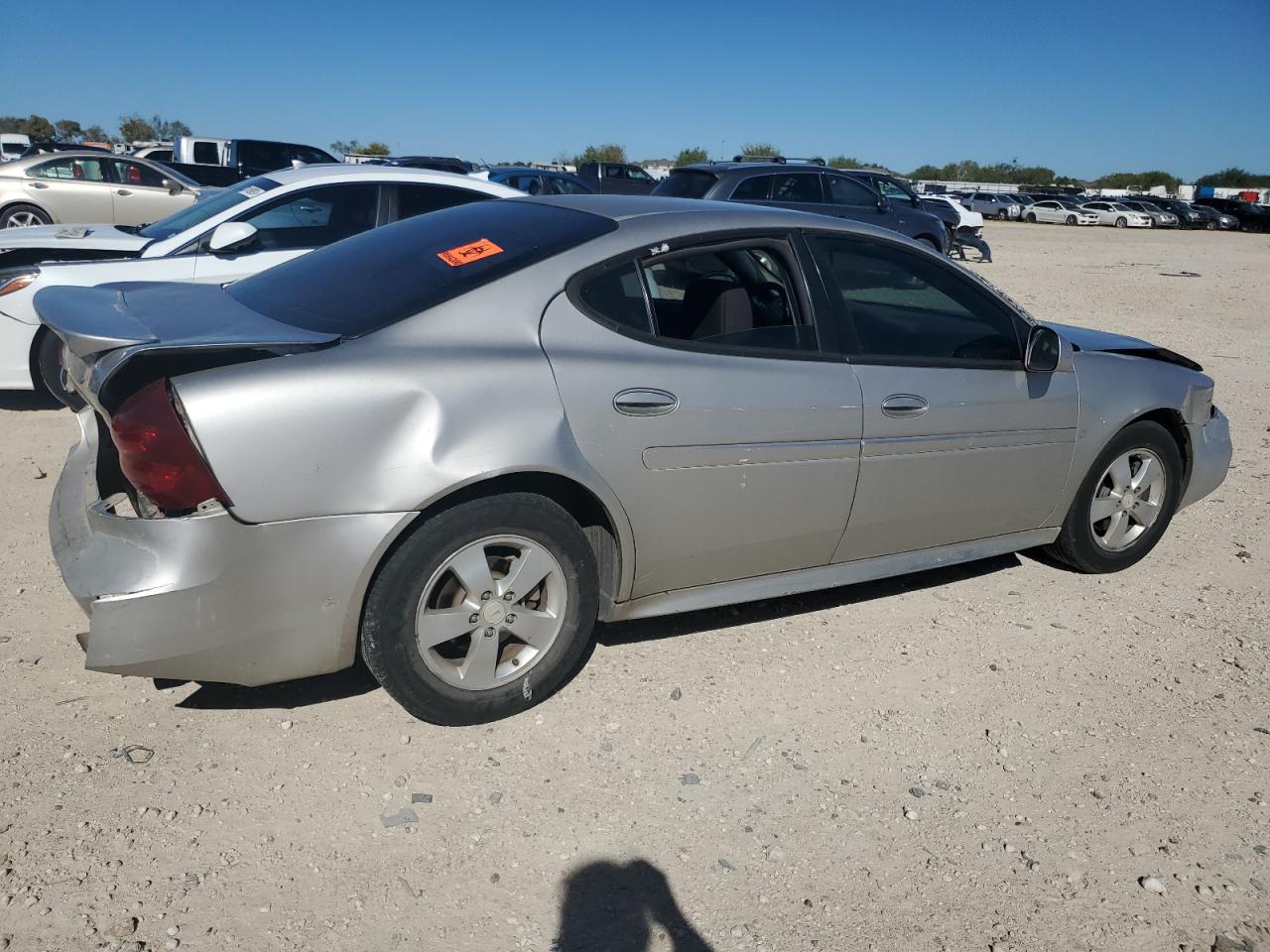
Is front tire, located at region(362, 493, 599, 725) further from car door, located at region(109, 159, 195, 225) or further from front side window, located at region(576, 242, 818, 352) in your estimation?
car door, located at region(109, 159, 195, 225)

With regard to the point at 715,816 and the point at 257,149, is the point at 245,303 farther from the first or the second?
the point at 257,149

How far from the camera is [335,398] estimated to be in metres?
2.96

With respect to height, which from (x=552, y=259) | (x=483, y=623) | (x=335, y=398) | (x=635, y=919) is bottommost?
(x=635, y=919)

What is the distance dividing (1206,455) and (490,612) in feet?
12.2

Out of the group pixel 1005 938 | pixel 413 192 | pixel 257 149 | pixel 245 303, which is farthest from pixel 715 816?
pixel 257 149

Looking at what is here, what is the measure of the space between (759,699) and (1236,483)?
4289mm

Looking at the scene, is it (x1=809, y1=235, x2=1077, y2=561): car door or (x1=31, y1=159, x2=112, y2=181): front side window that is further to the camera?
(x1=31, y1=159, x2=112, y2=181): front side window

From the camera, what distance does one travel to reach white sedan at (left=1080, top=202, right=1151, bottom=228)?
4828 centimetres

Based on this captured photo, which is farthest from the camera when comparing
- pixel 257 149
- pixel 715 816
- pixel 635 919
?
pixel 257 149

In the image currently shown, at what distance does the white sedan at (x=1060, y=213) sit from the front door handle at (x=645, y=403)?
51287 mm

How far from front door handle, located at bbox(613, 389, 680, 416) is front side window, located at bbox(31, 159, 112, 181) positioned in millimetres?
14738

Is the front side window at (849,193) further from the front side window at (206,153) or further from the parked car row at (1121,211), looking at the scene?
the parked car row at (1121,211)

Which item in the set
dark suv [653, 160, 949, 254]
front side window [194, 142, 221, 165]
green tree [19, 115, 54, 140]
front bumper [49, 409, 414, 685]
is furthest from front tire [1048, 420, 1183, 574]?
green tree [19, 115, 54, 140]

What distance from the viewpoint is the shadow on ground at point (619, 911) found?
2535 mm
